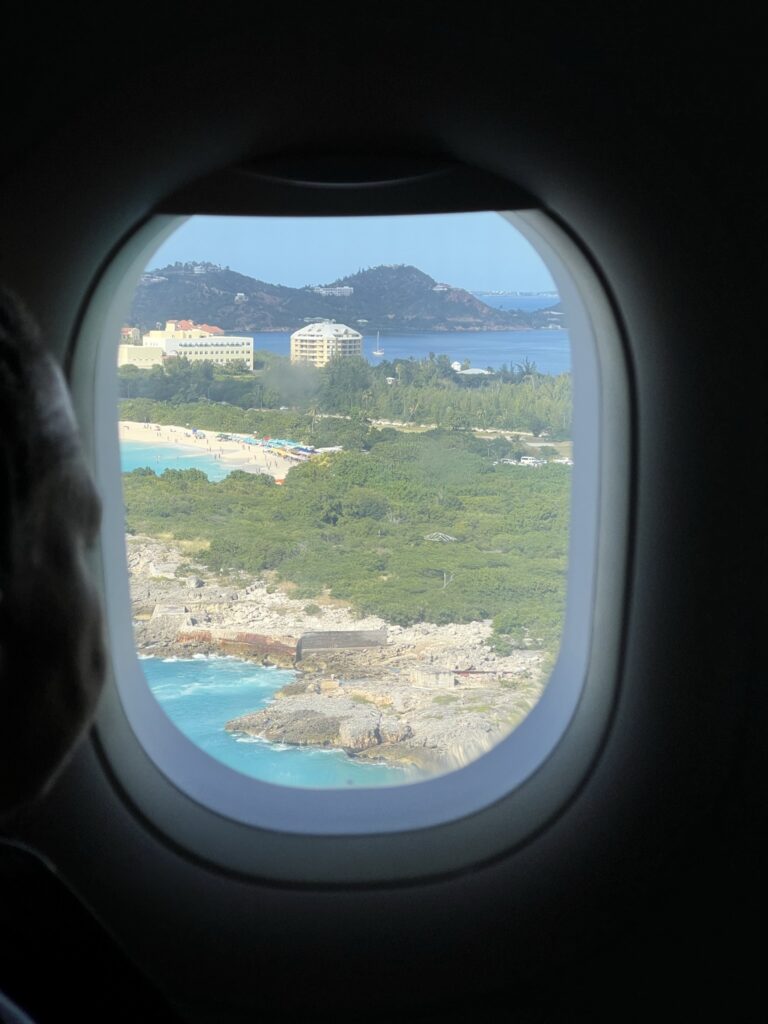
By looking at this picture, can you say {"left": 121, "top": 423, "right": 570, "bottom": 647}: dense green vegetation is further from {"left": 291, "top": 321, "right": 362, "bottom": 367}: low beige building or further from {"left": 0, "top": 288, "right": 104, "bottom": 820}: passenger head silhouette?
{"left": 0, "top": 288, "right": 104, "bottom": 820}: passenger head silhouette

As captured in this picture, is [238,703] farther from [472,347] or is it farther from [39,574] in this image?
[39,574]

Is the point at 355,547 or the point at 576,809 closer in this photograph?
the point at 576,809

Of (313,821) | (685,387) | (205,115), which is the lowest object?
(313,821)

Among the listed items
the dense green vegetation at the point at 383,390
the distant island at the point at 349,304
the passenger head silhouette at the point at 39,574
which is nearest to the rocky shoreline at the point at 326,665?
the dense green vegetation at the point at 383,390

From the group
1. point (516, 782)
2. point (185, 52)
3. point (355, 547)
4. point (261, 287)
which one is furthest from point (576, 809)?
point (355, 547)

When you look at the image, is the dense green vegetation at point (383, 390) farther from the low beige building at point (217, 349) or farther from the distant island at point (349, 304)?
the distant island at point (349, 304)

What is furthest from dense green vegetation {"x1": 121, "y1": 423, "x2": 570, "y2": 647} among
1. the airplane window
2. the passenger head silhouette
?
the passenger head silhouette

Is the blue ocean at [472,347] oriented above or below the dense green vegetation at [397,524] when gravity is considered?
above

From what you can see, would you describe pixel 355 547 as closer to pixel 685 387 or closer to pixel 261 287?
pixel 261 287
